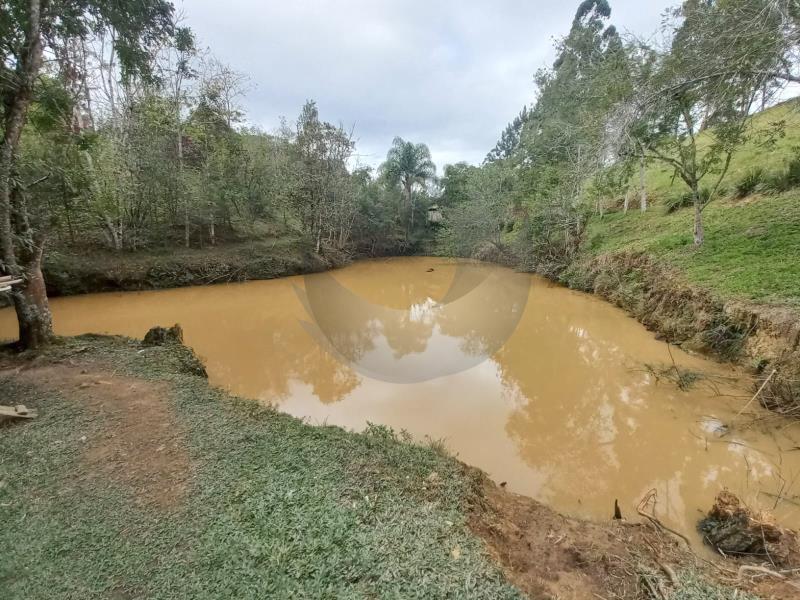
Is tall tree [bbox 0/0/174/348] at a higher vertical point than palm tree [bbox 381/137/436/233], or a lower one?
lower

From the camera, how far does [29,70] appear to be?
380cm

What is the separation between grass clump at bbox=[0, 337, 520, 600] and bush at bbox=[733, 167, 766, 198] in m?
11.3

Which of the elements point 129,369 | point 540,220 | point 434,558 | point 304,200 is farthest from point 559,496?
point 304,200

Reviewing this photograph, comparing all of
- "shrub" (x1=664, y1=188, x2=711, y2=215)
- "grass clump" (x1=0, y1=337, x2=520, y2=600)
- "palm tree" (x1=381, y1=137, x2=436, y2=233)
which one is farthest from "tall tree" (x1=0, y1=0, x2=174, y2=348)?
"palm tree" (x1=381, y1=137, x2=436, y2=233)

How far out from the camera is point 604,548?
215cm

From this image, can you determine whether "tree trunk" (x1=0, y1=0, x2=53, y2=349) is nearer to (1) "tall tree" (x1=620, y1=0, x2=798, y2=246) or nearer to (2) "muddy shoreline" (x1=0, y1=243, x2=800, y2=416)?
(2) "muddy shoreline" (x1=0, y1=243, x2=800, y2=416)

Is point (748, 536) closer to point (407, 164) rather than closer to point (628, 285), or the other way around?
point (628, 285)

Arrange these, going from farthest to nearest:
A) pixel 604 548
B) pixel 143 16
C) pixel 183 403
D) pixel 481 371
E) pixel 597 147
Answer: pixel 597 147
pixel 481 371
pixel 143 16
pixel 183 403
pixel 604 548

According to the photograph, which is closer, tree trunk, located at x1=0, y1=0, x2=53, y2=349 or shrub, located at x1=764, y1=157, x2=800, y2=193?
tree trunk, located at x1=0, y1=0, x2=53, y2=349

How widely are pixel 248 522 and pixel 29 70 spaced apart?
5.28 meters

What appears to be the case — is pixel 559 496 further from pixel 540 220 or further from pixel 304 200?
pixel 304 200

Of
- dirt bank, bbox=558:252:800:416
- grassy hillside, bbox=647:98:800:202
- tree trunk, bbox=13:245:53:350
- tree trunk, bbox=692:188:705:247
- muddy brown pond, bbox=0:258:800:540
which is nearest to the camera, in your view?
muddy brown pond, bbox=0:258:800:540

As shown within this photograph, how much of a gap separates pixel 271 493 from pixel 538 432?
290 centimetres

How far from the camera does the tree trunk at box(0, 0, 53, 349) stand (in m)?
3.75
